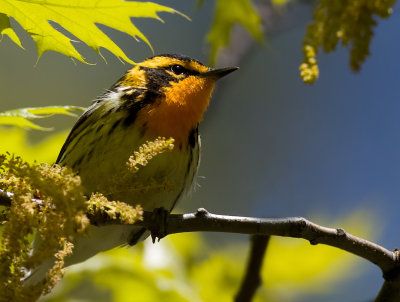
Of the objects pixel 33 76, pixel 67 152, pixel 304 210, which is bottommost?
pixel 67 152

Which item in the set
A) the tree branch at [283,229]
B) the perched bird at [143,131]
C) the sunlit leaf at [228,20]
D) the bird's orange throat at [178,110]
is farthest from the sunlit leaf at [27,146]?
the tree branch at [283,229]

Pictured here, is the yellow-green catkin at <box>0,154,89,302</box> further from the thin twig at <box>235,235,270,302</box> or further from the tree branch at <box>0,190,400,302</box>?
the thin twig at <box>235,235,270,302</box>

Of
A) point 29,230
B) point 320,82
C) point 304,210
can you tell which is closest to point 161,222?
point 29,230

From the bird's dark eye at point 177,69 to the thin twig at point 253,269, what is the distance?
48.2 inches

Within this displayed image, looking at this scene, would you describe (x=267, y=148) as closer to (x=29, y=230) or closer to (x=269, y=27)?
Answer: (x=269, y=27)

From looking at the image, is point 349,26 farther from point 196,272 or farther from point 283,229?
point 196,272

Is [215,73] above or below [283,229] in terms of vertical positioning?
above

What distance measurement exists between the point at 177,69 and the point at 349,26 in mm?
934

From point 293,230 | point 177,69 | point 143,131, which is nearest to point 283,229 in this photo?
point 293,230

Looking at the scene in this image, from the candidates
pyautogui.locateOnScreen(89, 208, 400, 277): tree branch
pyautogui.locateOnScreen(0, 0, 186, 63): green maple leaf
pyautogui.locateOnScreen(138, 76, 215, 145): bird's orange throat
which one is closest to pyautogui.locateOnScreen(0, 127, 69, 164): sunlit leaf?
pyautogui.locateOnScreen(138, 76, 215, 145): bird's orange throat

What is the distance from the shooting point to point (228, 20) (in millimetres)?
3436

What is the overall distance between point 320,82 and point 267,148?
174 cm

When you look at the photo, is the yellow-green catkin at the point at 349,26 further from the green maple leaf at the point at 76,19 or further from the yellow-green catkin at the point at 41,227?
the yellow-green catkin at the point at 41,227

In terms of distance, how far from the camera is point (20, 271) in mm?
1430
